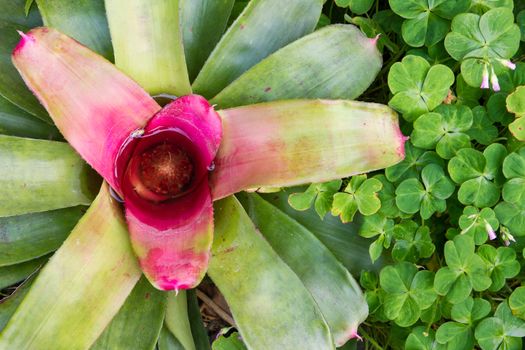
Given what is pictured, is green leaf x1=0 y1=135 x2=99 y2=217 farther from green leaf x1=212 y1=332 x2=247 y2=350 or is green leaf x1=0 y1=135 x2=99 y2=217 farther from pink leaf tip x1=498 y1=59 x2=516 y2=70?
pink leaf tip x1=498 y1=59 x2=516 y2=70

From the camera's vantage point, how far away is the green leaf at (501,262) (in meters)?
1.36

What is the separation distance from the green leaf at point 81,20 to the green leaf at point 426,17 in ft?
2.30

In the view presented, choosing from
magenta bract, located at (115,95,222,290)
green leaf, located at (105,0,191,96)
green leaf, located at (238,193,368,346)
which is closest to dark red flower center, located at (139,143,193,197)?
magenta bract, located at (115,95,222,290)

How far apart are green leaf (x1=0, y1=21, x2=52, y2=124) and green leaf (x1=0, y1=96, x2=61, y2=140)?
0.15ft

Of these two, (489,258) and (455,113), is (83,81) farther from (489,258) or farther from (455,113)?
(489,258)

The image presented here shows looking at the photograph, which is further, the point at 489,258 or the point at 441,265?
the point at 441,265

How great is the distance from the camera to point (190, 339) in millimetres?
1407

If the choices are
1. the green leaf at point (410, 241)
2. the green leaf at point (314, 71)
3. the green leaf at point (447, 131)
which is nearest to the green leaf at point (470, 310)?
the green leaf at point (410, 241)

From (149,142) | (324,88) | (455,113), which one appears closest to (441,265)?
(455,113)

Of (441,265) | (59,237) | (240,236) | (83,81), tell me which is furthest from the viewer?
(441,265)

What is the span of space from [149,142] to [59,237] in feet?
1.34

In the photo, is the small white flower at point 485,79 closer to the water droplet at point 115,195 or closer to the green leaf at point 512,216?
the green leaf at point 512,216

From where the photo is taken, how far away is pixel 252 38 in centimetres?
128

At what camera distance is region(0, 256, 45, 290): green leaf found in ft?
4.66
